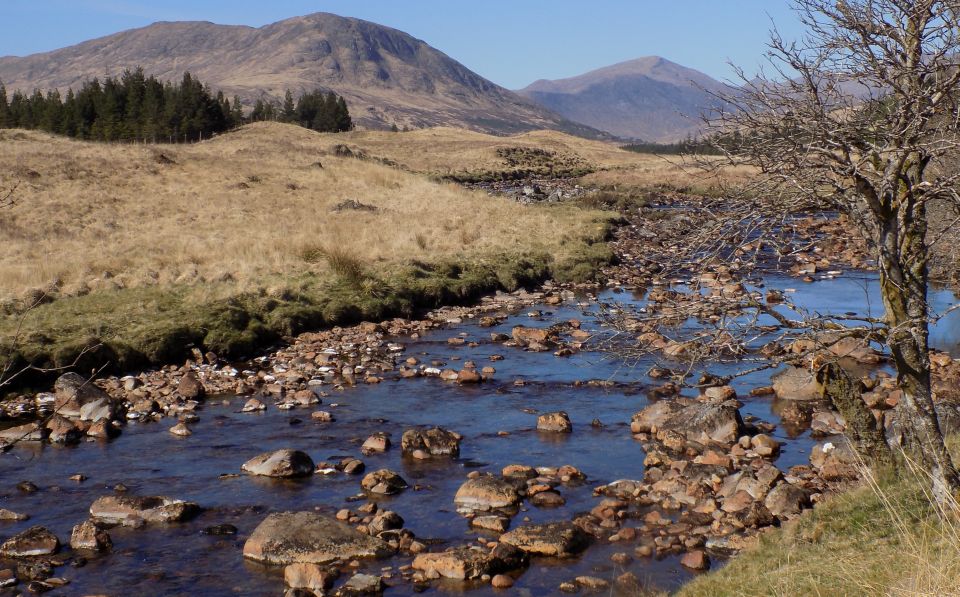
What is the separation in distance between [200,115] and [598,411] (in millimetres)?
81702

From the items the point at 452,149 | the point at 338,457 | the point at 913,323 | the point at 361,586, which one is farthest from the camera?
the point at 452,149

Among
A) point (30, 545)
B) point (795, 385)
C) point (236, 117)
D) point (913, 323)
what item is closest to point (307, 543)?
point (30, 545)

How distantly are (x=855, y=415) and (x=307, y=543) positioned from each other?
683cm

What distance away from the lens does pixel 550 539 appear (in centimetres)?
1055

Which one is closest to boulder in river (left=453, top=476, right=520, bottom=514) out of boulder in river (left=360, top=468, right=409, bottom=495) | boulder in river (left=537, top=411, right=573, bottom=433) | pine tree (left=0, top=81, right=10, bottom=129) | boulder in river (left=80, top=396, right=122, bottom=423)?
boulder in river (left=360, top=468, right=409, bottom=495)

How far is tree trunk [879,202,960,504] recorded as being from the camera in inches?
312

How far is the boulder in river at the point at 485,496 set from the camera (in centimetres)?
1188

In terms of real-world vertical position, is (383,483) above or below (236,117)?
below

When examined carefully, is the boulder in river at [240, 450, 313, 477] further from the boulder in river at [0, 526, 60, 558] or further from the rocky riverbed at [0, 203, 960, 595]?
the boulder in river at [0, 526, 60, 558]

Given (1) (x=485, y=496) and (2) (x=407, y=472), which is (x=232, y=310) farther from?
(1) (x=485, y=496)

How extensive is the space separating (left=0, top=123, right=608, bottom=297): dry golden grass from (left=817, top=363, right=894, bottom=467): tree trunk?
1876 centimetres

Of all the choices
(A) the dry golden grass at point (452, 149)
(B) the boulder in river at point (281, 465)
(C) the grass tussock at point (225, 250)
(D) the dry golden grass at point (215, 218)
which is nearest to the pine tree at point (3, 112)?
(D) the dry golden grass at point (215, 218)

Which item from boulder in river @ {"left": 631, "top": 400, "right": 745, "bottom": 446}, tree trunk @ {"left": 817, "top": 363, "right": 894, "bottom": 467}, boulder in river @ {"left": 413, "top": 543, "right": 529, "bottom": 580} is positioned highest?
tree trunk @ {"left": 817, "top": 363, "right": 894, "bottom": 467}

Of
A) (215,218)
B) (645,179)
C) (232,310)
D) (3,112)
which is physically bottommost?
(232,310)
